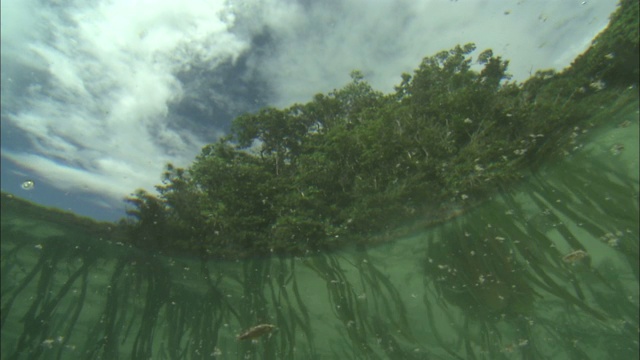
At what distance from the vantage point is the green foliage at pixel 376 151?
26.4ft

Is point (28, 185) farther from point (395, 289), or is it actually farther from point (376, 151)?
point (395, 289)

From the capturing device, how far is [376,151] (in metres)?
8.54

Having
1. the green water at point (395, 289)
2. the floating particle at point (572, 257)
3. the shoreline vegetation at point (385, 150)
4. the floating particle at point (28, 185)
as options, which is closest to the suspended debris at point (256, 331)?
the green water at point (395, 289)

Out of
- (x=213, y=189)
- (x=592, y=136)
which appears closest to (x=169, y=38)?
(x=213, y=189)

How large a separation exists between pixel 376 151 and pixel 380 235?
3.51m

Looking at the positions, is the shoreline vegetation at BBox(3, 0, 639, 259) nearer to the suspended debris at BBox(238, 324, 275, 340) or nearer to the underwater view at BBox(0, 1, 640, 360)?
the underwater view at BBox(0, 1, 640, 360)

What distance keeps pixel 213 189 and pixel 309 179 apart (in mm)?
2649

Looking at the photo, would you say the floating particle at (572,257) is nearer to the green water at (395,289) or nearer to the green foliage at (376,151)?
the green water at (395,289)

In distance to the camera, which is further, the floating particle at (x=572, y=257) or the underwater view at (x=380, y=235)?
the floating particle at (x=572, y=257)

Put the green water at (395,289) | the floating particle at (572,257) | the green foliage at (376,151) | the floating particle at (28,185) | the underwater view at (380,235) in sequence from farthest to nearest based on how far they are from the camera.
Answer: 1. the floating particle at (572,257)
2. the green water at (395,289)
3. the underwater view at (380,235)
4. the green foliage at (376,151)
5. the floating particle at (28,185)

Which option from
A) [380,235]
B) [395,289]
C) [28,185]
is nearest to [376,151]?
[380,235]

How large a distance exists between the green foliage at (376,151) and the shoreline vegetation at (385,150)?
0.03 m

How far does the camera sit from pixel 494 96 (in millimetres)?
8094

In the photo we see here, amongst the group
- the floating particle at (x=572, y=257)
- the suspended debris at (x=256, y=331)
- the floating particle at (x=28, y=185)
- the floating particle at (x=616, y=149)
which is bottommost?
the suspended debris at (x=256, y=331)
